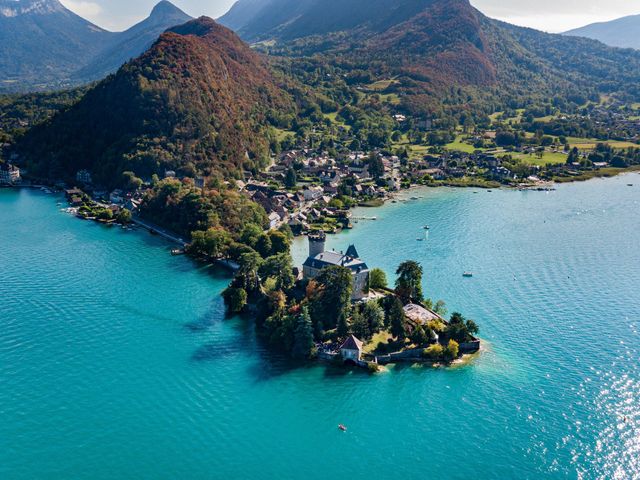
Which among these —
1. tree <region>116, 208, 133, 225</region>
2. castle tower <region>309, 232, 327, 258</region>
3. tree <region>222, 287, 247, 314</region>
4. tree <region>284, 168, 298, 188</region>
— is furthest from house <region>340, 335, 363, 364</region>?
tree <region>284, 168, 298, 188</region>

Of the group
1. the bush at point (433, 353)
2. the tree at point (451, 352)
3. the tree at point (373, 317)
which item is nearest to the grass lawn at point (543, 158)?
the tree at point (373, 317)

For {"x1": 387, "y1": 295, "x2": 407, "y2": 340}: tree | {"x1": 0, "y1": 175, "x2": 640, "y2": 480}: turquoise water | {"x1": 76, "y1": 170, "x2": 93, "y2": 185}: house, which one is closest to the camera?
{"x1": 0, "y1": 175, "x2": 640, "y2": 480}: turquoise water

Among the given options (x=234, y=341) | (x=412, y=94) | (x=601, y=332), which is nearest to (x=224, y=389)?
(x=234, y=341)

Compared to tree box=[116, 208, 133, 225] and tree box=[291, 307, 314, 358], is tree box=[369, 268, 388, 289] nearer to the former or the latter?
tree box=[291, 307, 314, 358]

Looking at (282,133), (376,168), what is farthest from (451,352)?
→ (282,133)

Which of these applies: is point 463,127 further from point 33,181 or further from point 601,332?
point 601,332

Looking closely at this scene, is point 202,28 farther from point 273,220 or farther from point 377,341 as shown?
point 377,341
